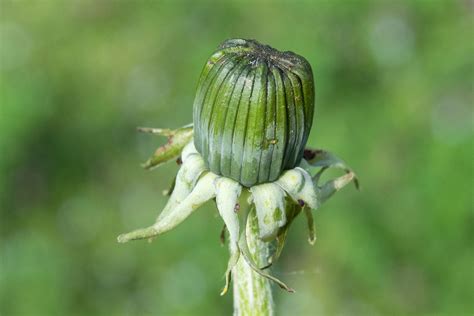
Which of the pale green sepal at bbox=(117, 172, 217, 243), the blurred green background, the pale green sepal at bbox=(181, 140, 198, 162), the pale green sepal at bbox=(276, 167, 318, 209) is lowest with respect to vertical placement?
the blurred green background

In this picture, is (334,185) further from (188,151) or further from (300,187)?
(188,151)

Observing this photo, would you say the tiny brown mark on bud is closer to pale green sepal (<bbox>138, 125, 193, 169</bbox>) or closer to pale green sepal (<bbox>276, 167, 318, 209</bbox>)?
pale green sepal (<bbox>276, 167, 318, 209</bbox>)

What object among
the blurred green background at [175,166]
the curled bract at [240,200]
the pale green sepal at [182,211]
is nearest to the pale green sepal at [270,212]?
→ the curled bract at [240,200]

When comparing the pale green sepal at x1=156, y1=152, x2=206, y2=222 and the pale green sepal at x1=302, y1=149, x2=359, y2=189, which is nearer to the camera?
the pale green sepal at x1=156, y1=152, x2=206, y2=222

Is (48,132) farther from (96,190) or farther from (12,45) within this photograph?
(12,45)

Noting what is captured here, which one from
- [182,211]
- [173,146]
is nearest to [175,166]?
[173,146]

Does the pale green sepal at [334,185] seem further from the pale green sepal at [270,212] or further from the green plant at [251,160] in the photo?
the pale green sepal at [270,212]

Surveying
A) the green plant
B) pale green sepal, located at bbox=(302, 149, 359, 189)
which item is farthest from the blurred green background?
the green plant
